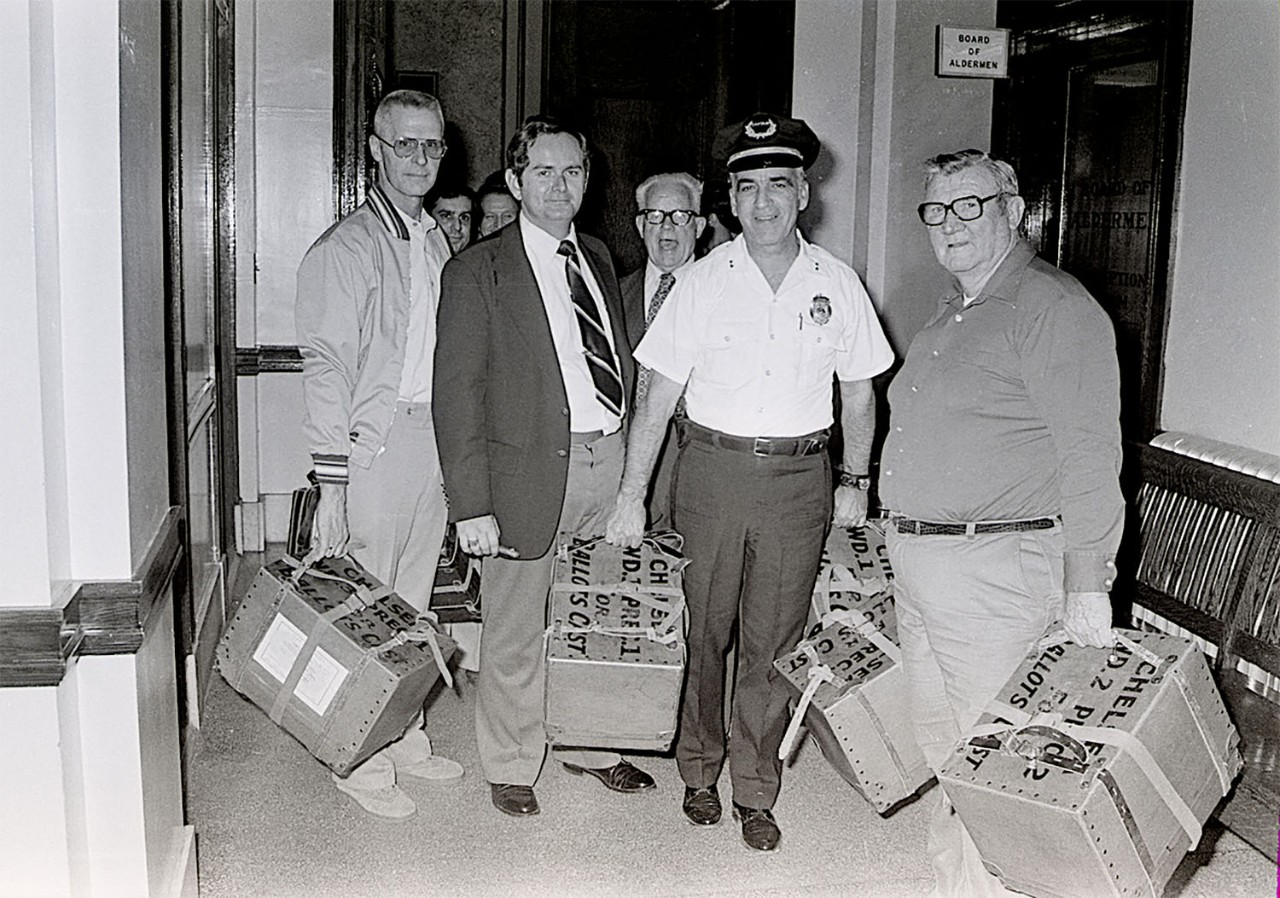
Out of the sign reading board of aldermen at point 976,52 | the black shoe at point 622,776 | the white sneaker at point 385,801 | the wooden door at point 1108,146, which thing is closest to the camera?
the white sneaker at point 385,801

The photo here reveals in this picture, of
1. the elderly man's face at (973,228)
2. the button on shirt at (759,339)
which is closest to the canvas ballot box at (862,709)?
the button on shirt at (759,339)

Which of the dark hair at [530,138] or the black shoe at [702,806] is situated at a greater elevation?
the dark hair at [530,138]

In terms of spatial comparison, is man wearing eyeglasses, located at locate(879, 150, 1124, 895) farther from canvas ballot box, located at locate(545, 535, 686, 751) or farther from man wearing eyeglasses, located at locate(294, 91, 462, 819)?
man wearing eyeglasses, located at locate(294, 91, 462, 819)

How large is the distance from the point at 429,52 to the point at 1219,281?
12.5ft

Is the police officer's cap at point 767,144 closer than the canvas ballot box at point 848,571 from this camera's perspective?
Yes

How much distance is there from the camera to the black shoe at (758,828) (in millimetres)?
3049

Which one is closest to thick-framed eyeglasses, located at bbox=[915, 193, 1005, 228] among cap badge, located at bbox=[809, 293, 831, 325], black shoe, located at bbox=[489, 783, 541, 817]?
cap badge, located at bbox=[809, 293, 831, 325]

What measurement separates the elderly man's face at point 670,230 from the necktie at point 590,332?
0.71m

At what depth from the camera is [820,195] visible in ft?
17.1

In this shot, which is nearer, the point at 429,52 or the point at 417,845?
the point at 417,845

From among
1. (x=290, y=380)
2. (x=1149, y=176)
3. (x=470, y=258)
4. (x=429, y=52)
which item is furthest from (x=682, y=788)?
(x=429, y=52)

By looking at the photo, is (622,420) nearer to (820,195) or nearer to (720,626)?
(720,626)

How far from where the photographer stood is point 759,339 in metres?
2.90

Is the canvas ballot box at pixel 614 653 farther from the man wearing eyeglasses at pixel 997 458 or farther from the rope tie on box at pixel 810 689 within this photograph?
the man wearing eyeglasses at pixel 997 458
